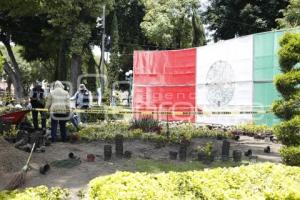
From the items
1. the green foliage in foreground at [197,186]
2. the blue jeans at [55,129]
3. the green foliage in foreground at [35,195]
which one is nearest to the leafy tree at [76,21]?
the blue jeans at [55,129]

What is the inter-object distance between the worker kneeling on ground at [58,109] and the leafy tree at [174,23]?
99.4ft

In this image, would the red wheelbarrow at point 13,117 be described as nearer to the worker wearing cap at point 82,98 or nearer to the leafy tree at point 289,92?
the worker wearing cap at point 82,98

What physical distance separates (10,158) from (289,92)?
252 inches

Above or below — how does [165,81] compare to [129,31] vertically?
Result: below

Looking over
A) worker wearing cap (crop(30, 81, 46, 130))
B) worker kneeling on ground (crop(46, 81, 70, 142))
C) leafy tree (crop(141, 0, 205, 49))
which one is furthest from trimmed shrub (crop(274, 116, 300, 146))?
leafy tree (crop(141, 0, 205, 49))

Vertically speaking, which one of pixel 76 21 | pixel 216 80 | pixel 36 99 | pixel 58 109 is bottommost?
pixel 58 109

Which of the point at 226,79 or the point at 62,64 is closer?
the point at 226,79

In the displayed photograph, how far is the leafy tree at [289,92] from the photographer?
1061 cm

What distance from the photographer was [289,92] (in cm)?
1072

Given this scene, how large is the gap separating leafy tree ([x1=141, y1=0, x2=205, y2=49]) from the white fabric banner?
20094mm

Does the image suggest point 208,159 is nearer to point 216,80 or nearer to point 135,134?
point 135,134

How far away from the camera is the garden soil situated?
30.4 feet

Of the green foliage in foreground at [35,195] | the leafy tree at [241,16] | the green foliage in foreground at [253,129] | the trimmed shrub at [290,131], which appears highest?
the leafy tree at [241,16]

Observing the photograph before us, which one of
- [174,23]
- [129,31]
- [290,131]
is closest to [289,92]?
[290,131]
